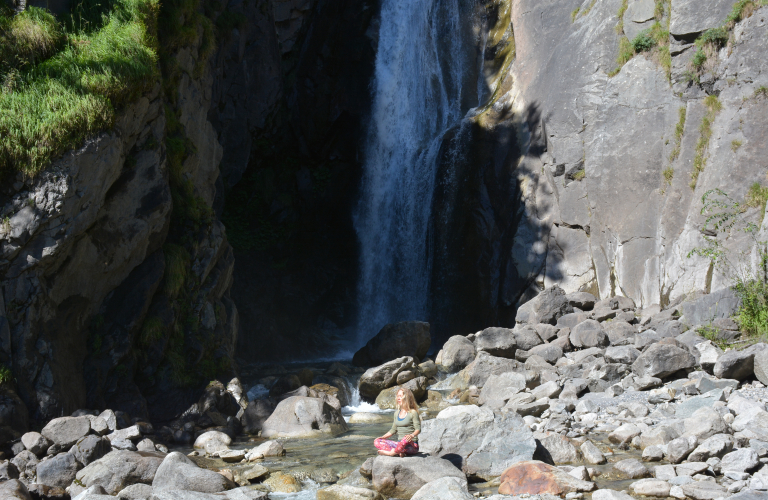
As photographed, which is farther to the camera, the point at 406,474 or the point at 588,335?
the point at 588,335

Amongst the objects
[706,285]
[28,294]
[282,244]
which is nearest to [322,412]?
[28,294]

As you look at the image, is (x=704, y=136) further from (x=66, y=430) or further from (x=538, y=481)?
(x=66, y=430)

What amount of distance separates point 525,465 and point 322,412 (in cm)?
407

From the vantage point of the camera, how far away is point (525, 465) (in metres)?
5.63

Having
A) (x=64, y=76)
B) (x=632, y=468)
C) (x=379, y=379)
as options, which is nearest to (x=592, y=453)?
(x=632, y=468)

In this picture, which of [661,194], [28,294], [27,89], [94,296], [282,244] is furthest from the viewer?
[282,244]

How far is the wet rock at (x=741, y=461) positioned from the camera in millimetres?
5172

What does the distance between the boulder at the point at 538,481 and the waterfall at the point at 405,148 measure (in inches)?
498

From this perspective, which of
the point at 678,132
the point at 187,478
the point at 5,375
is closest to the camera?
the point at 187,478

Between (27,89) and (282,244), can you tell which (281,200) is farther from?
(27,89)

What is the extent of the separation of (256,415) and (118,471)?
3.20m

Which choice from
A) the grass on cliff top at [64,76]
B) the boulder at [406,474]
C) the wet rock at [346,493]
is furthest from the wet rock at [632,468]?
the grass on cliff top at [64,76]

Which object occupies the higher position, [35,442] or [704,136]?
[704,136]

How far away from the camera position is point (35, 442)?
7.03 meters
